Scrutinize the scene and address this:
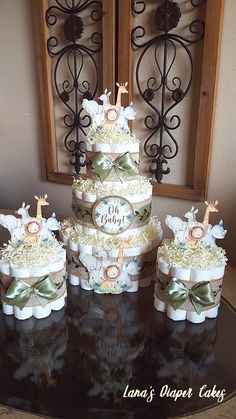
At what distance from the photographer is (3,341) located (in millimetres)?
965

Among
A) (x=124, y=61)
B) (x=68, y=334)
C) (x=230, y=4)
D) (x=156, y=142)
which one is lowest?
(x=68, y=334)

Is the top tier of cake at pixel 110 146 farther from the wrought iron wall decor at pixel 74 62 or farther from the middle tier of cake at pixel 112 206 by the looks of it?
the wrought iron wall decor at pixel 74 62

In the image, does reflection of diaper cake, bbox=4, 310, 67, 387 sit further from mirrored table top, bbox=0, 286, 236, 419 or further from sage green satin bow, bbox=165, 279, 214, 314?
sage green satin bow, bbox=165, 279, 214, 314

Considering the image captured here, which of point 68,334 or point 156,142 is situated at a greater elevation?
point 156,142

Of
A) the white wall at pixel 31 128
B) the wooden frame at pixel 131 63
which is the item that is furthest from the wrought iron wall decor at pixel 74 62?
the white wall at pixel 31 128

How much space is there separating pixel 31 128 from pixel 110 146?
1092 mm

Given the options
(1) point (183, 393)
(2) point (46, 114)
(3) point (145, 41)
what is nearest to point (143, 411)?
(1) point (183, 393)

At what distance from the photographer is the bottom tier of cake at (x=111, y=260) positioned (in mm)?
1128

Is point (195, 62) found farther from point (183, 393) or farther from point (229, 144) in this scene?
point (183, 393)

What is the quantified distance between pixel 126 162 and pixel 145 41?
771 millimetres

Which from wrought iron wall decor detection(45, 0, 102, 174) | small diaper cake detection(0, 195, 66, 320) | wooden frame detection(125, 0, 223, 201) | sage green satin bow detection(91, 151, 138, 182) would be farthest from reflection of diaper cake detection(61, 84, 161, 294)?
wrought iron wall decor detection(45, 0, 102, 174)

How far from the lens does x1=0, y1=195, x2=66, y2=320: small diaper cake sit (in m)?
1.00

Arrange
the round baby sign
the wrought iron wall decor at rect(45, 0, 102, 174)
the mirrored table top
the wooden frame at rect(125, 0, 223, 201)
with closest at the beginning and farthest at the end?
1. the mirrored table top
2. the round baby sign
3. the wooden frame at rect(125, 0, 223, 201)
4. the wrought iron wall decor at rect(45, 0, 102, 174)

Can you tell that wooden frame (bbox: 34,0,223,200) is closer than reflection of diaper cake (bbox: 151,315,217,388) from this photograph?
No
